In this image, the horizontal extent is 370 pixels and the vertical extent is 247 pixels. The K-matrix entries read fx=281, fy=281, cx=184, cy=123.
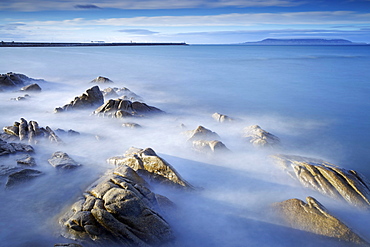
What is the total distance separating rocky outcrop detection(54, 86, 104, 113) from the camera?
1397 centimetres

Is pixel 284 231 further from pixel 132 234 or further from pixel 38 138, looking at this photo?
pixel 38 138

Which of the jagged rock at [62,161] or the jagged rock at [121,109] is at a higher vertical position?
the jagged rock at [121,109]

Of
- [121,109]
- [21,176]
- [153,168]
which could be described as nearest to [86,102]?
[121,109]

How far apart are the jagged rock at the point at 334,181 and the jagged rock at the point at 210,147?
2115 mm

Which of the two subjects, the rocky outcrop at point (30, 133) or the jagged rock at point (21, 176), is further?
the rocky outcrop at point (30, 133)

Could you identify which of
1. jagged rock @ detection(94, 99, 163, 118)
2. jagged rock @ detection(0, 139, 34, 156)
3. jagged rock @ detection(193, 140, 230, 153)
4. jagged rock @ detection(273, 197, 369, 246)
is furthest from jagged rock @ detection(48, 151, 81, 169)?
jagged rock @ detection(273, 197, 369, 246)

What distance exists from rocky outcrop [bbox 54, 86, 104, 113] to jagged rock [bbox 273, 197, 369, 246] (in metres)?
10.9

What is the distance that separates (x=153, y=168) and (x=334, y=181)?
446 centimetres

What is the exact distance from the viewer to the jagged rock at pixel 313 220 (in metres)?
5.34

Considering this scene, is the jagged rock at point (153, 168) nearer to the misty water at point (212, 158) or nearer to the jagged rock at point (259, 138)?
the misty water at point (212, 158)

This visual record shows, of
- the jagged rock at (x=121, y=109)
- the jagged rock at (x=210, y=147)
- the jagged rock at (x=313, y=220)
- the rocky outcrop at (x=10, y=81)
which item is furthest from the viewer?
the rocky outcrop at (x=10, y=81)

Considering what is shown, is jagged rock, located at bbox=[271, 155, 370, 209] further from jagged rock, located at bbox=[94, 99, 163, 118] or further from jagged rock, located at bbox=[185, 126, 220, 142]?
jagged rock, located at bbox=[94, 99, 163, 118]

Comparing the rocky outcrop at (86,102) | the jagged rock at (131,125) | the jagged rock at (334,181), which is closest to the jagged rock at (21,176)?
the jagged rock at (131,125)

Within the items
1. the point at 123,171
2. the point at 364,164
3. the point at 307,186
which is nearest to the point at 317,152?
the point at 364,164
